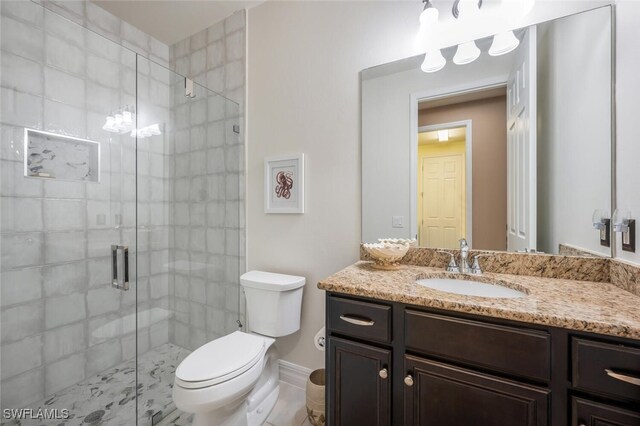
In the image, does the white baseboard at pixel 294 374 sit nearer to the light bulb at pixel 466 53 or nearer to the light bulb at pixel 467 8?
the light bulb at pixel 466 53

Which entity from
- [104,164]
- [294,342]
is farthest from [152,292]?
[294,342]

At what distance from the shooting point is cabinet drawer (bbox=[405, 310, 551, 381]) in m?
0.80

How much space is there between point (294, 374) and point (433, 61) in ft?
6.94

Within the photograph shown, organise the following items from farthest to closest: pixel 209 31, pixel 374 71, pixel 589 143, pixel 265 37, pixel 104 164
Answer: pixel 209 31 < pixel 265 37 < pixel 104 164 < pixel 374 71 < pixel 589 143

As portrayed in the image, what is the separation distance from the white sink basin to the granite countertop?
0.9 inches

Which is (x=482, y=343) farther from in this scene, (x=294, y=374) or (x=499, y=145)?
(x=294, y=374)

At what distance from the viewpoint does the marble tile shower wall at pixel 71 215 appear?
148cm

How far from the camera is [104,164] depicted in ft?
5.99

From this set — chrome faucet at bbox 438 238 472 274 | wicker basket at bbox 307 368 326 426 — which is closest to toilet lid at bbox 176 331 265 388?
wicker basket at bbox 307 368 326 426

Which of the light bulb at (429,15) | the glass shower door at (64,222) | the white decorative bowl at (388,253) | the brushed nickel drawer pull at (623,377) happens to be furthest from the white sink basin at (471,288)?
the glass shower door at (64,222)

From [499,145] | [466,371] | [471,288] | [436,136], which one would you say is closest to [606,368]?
[466,371]

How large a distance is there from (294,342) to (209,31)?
2540mm

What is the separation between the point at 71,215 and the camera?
5.63ft

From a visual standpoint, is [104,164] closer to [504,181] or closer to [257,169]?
[257,169]
